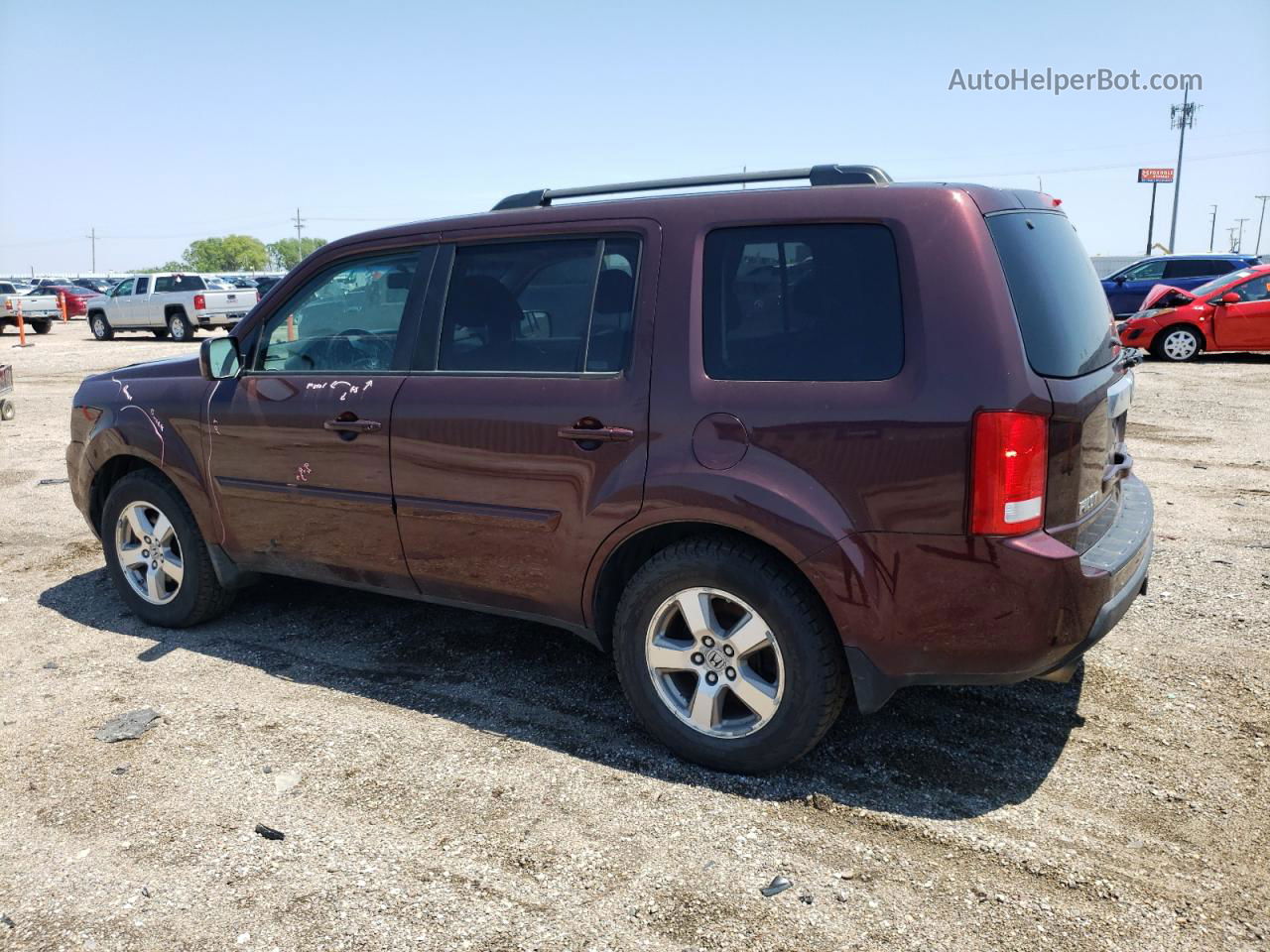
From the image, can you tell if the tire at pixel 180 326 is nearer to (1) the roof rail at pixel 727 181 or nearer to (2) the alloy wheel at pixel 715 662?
(1) the roof rail at pixel 727 181

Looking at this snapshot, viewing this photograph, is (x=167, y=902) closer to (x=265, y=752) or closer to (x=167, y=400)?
(x=265, y=752)

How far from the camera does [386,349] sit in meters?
4.27

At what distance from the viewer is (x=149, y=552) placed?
5.07 m

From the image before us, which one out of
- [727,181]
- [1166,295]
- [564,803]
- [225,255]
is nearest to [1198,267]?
[1166,295]

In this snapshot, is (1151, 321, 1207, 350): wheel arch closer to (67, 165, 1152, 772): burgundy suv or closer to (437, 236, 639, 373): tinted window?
(67, 165, 1152, 772): burgundy suv

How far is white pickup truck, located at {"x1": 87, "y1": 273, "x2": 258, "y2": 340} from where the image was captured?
2730 cm

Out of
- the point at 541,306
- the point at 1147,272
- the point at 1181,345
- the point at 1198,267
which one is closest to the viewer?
the point at 541,306

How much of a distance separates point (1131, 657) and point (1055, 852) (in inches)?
67.8

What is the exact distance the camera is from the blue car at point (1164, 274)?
2100 cm

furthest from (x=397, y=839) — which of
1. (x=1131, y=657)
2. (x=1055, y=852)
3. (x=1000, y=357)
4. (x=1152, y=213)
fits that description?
(x=1152, y=213)

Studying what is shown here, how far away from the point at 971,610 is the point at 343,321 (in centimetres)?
287

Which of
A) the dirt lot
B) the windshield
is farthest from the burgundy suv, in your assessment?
the windshield

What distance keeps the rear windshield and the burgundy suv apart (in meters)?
0.01

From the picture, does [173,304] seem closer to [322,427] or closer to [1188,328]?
[1188,328]
